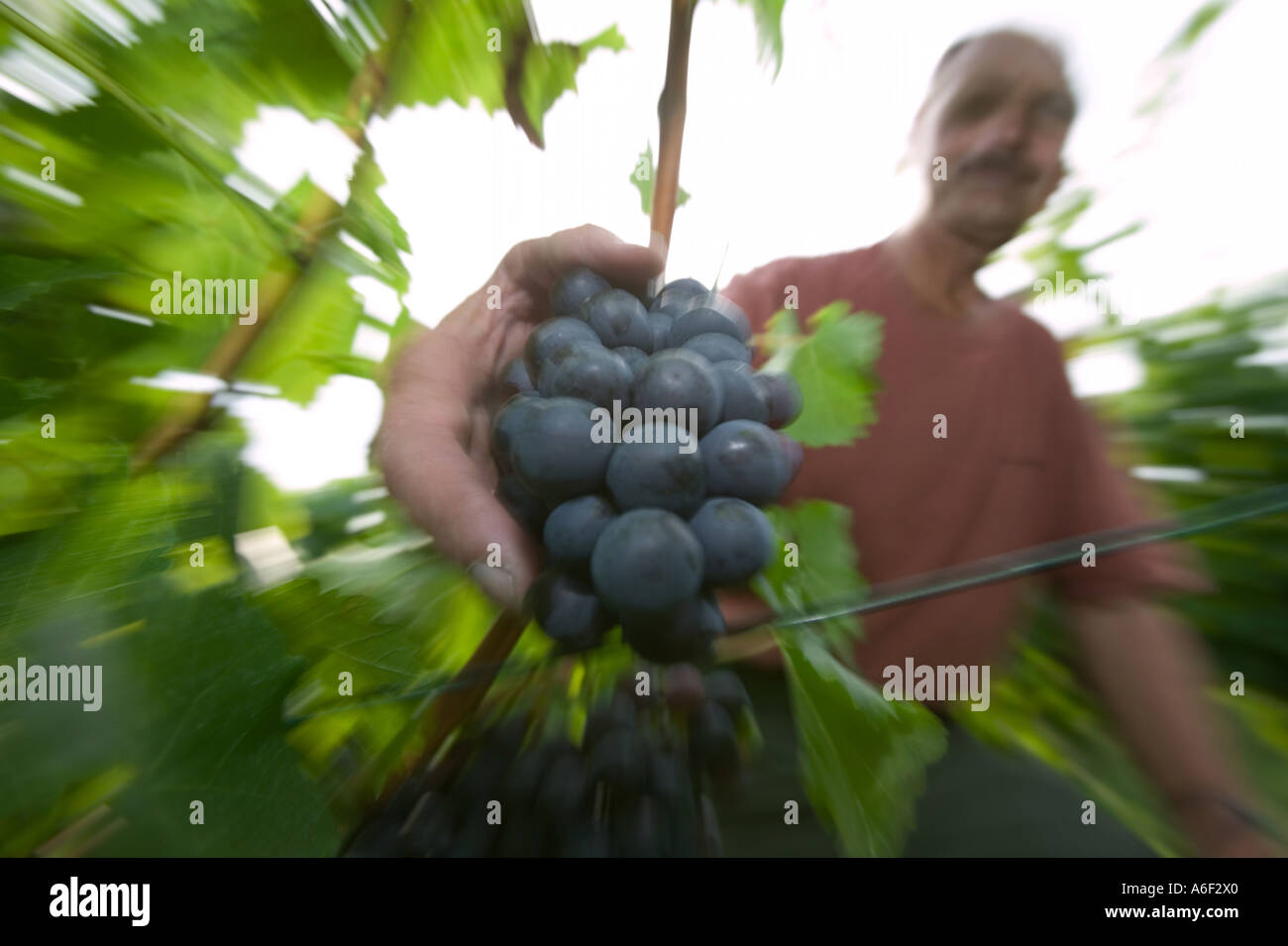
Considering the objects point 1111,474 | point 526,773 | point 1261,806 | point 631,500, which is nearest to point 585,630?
point 631,500

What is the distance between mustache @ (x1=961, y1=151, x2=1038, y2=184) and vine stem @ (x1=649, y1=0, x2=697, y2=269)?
495 mm

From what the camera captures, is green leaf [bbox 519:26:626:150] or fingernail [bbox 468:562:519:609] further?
green leaf [bbox 519:26:626:150]

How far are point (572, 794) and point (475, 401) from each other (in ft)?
0.76

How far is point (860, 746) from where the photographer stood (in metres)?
0.33

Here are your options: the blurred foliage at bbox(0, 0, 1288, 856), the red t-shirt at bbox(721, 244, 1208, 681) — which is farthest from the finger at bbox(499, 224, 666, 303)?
the red t-shirt at bbox(721, 244, 1208, 681)

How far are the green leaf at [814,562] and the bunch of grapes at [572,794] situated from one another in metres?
0.08

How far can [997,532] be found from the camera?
0.76 metres

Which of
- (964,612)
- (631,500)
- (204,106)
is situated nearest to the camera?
(631,500)

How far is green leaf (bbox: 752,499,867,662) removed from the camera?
13.4 inches

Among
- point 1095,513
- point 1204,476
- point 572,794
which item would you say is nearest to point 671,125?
point 572,794

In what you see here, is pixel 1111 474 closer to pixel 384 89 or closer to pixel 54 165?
pixel 384 89

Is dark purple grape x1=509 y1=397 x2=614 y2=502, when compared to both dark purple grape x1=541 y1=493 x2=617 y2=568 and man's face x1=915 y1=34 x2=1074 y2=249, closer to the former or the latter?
dark purple grape x1=541 y1=493 x2=617 y2=568

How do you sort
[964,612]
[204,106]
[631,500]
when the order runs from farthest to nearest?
[964,612] → [204,106] → [631,500]
